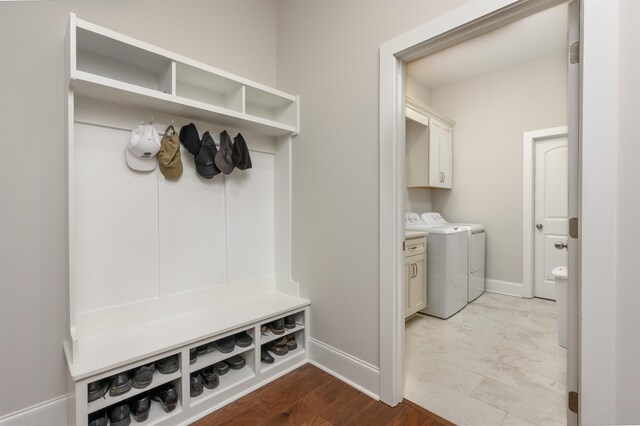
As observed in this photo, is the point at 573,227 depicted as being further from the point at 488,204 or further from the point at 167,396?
the point at 488,204

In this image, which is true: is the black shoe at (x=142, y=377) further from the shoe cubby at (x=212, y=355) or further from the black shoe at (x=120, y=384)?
the shoe cubby at (x=212, y=355)

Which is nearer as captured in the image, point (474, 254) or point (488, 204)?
point (474, 254)

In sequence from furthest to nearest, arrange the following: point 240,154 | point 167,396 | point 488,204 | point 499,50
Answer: point 488,204, point 499,50, point 240,154, point 167,396

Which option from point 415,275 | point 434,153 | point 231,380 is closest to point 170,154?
point 231,380

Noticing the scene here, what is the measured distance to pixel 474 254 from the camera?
138 inches

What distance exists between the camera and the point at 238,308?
6.54 ft

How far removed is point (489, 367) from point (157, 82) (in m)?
2.95

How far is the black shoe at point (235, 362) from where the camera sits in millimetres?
1839

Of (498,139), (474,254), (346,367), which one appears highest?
(498,139)

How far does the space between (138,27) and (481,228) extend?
3.94 meters

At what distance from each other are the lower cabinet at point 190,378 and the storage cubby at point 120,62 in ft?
4.86

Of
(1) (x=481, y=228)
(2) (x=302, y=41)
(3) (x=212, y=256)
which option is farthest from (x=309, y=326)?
(1) (x=481, y=228)

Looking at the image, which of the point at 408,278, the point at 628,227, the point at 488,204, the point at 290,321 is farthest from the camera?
the point at 488,204

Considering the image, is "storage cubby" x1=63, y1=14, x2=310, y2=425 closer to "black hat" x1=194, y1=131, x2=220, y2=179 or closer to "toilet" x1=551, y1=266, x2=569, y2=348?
"black hat" x1=194, y1=131, x2=220, y2=179
